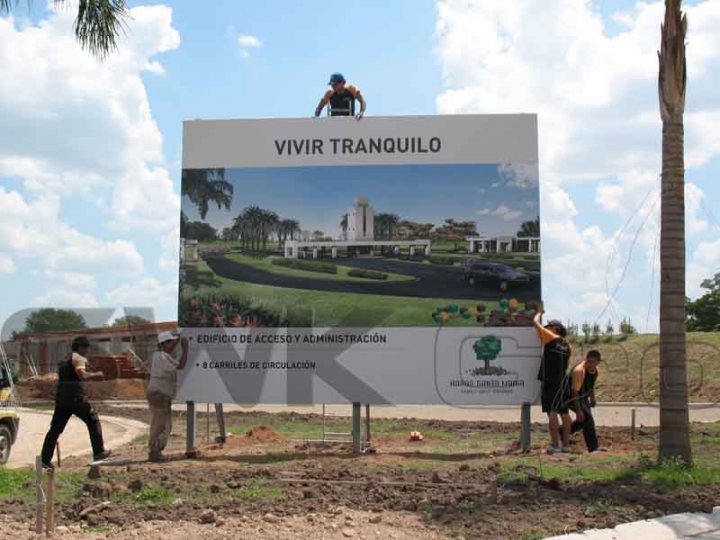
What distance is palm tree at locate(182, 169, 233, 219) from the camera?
1325 cm

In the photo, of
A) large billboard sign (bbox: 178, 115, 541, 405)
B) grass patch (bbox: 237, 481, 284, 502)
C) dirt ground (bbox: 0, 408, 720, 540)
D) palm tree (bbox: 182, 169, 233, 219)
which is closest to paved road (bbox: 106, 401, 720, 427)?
large billboard sign (bbox: 178, 115, 541, 405)

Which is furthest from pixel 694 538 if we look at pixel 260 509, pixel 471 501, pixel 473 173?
pixel 473 173

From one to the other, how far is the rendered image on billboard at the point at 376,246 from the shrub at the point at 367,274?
2 cm

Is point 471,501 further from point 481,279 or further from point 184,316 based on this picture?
point 184,316

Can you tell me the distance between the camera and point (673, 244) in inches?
426

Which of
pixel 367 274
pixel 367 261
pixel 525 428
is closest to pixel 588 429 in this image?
pixel 525 428

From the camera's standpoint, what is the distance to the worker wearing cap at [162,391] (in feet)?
40.8

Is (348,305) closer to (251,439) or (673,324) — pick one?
(251,439)

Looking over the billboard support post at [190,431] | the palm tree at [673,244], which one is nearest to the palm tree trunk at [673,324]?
the palm tree at [673,244]

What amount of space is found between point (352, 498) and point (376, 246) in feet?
16.0

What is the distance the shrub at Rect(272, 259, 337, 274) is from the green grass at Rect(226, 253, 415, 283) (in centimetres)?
2

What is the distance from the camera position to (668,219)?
35.8 ft

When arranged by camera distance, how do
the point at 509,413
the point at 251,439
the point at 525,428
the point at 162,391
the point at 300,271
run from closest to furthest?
1. the point at 162,391
2. the point at 525,428
3. the point at 300,271
4. the point at 251,439
5. the point at 509,413

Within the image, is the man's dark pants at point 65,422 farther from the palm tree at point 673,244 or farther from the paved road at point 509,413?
the paved road at point 509,413
